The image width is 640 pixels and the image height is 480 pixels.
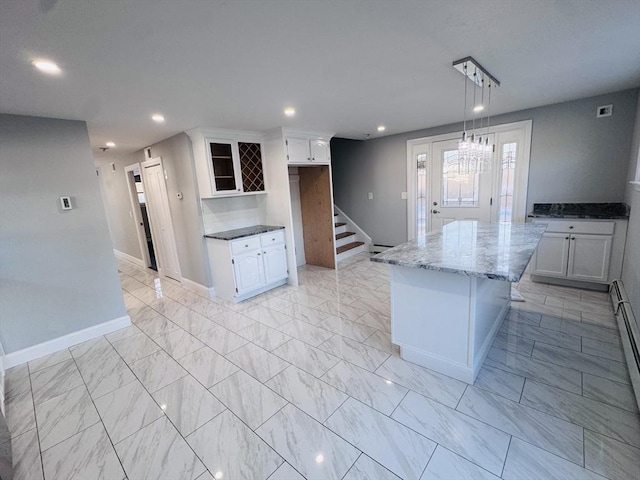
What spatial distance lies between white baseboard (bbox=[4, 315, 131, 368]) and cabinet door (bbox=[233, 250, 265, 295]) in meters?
1.33

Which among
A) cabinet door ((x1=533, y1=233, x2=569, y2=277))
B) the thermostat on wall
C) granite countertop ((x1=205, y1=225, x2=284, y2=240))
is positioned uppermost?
the thermostat on wall

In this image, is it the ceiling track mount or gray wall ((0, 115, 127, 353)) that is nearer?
the ceiling track mount

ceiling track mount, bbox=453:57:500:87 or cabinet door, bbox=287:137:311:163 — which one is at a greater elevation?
ceiling track mount, bbox=453:57:500:87

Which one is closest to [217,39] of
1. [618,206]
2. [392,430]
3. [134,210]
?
[392,430]

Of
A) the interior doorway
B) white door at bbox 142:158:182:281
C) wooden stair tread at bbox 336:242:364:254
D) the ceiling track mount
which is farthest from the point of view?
wooden stair tread at bbox 336:242:364:254

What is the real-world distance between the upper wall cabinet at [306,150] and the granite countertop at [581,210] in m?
3.04

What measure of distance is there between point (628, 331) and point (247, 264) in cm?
384

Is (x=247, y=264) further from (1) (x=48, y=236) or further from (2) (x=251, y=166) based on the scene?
(1) (x=48, y=236)

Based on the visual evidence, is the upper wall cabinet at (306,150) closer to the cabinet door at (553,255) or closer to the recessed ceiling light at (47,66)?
the recessed ceiling light at (47,66)

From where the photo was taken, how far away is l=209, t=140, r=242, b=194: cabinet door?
3.71 m

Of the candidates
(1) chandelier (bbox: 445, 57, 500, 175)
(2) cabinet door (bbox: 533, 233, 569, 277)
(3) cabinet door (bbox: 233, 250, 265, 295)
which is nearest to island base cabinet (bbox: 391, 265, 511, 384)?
(1) chandelier (bbox: 445, 57, 500, 175)

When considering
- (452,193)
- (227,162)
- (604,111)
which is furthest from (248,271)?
(604,111)

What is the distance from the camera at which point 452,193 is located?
15.1 feet

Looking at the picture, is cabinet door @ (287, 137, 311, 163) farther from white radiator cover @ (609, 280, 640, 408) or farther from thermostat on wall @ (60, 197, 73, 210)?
white radiator cover @ (609, 280, 640, 408)
